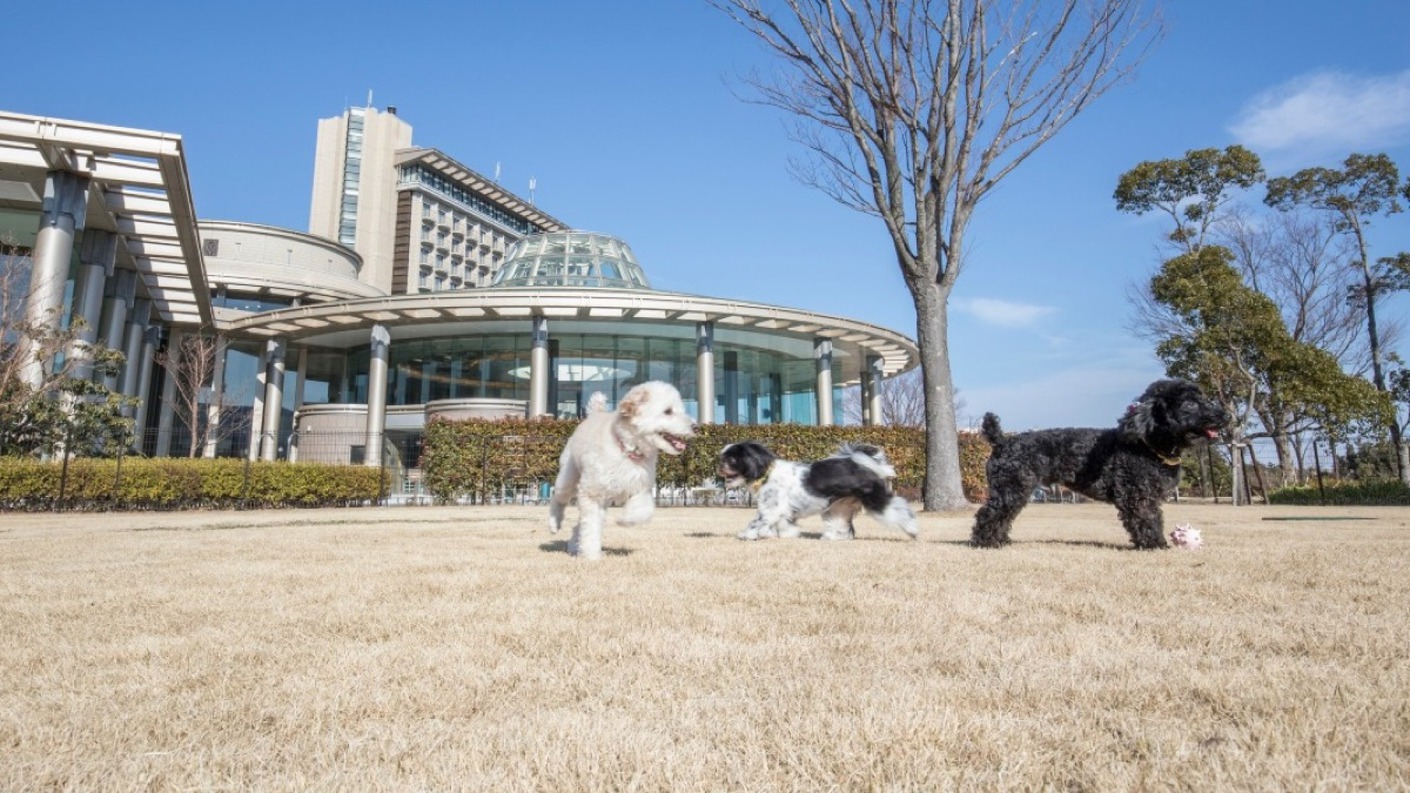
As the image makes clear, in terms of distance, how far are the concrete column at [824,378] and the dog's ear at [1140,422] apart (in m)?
23.7

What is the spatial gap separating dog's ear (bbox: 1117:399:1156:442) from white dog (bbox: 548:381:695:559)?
3393mm

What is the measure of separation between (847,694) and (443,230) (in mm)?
70148

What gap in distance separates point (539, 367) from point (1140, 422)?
74.0ft

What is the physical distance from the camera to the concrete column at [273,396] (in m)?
29.8

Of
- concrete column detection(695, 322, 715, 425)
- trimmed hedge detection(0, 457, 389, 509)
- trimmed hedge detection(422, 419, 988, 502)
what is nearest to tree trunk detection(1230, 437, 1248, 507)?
trimmed hedge detection(422, 419, 988, 502)

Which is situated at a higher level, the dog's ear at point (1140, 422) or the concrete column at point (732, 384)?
the concrete column at point (732, 384)

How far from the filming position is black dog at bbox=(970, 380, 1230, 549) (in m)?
5.68

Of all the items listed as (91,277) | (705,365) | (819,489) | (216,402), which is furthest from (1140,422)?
(216,402)

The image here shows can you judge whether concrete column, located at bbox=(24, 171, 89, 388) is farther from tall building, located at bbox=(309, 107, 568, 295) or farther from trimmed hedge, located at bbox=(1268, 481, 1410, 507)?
tall building, located at bbox=(309, 107, 568, 295)

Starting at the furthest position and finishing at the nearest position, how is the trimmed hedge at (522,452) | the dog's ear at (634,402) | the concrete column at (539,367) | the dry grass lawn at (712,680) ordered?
the concrete column at (539,367)
the trimmed hedge at (522,452)
the dog's ear at (634,402)
the dry grass lawn at (712,680)

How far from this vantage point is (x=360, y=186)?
62.8 metres

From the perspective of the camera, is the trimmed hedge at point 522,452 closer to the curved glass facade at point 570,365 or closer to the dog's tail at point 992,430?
the curved glass facade at point 570,365

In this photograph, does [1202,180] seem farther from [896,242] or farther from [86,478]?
[86,478]

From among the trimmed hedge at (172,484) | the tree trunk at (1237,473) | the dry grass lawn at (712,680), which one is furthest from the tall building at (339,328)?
the dry grass lawn at (712,680)
